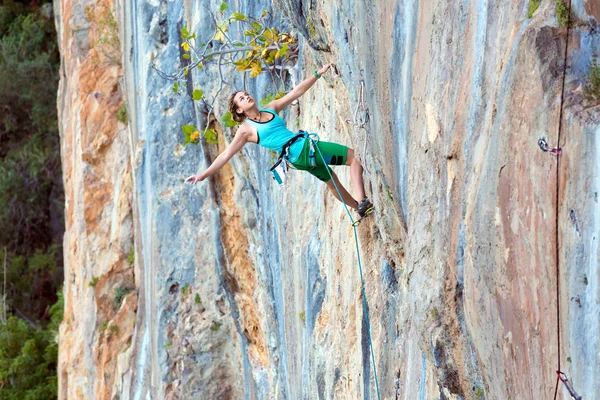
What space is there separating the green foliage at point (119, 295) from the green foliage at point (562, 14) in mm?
9817

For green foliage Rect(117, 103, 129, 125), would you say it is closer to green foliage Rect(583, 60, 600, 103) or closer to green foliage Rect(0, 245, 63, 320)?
green foliage Rect(0, 245, 63, 320)

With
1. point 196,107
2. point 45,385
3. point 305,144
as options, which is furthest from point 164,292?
point 45,385

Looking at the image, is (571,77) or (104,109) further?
(104,109)

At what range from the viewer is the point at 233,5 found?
7.95 meters

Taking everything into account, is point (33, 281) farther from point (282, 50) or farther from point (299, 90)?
point (299, 90)

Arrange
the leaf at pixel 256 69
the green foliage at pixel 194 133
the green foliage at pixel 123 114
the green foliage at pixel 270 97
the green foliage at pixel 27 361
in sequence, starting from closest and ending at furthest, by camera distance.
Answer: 1. the green foliage at pixel 270 97
2. the leaf at pixel 256 69
3. the green foliage at pixel 194 133
4. the green foliage at pixel 123 114
5. the green foliage at pixel 27 361

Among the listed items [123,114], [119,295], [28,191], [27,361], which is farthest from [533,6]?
[28,191]

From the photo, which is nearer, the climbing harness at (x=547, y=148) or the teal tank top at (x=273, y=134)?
the climbing harness at (x=547, y=148)

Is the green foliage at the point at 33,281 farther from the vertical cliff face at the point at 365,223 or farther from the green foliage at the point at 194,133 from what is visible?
the green foliage at the point at 194,133

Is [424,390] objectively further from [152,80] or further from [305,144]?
[152,80]

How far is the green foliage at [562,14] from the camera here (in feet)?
9.44

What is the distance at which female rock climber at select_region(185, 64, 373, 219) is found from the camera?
5508mm

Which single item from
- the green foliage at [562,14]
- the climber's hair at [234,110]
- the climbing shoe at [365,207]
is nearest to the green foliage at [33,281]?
the climber's hair at [234,110]

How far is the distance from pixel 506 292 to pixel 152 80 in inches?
295
